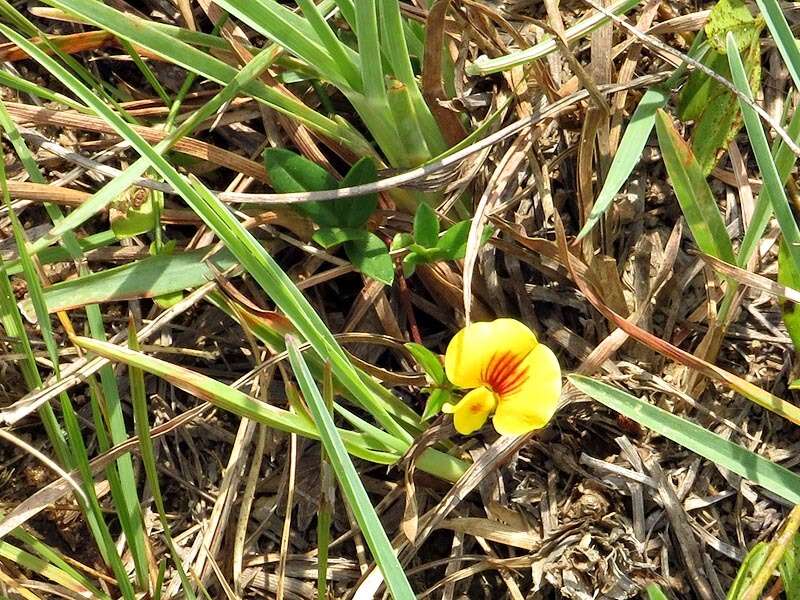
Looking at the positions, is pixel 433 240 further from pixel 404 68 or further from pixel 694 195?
pixel 694 195

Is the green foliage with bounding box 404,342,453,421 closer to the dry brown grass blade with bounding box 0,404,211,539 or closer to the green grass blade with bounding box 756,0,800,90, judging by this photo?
the dry brown grass blade with bounding box 0,404,211,539

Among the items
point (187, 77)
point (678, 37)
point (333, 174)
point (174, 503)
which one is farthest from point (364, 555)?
point (678, 37)

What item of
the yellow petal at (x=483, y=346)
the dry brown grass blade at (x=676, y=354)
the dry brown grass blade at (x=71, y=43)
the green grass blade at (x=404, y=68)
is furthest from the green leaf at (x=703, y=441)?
the dry brown grass blade at (x=71, y=43)

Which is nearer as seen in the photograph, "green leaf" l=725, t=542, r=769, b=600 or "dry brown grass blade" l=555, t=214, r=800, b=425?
"green leaf" l=725, t=542, r=769, b=600

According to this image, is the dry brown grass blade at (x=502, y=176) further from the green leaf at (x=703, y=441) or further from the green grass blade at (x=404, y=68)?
the green leaf at (x=703, y=441)

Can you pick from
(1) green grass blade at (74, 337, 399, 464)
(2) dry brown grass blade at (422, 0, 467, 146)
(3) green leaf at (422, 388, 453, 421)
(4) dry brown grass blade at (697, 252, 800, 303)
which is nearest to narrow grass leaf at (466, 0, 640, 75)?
(2) dry brown grass blade at (422, 0, 467, 146)
